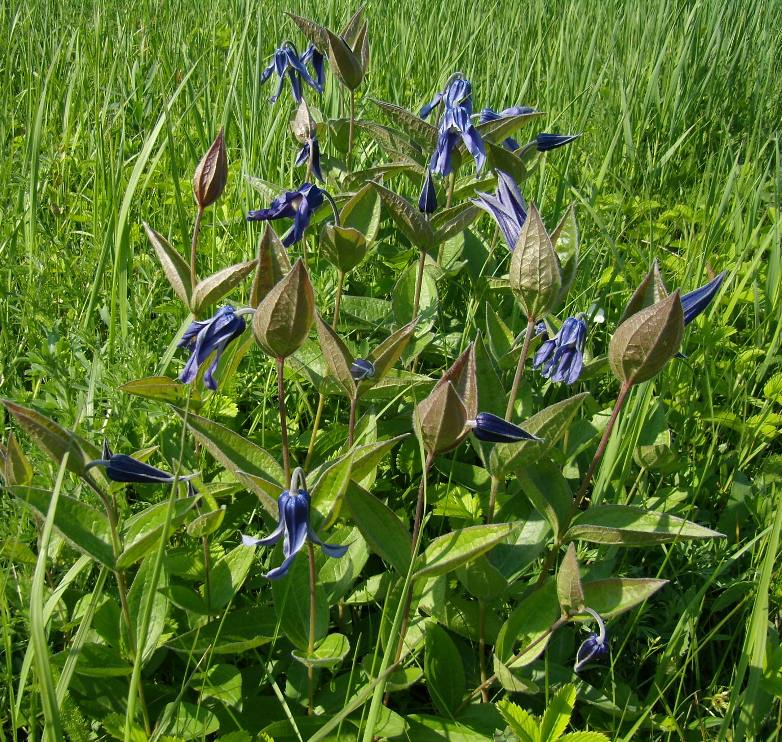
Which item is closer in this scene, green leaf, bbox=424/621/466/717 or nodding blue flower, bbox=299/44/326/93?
green leaf, bbox=424/621/466/717

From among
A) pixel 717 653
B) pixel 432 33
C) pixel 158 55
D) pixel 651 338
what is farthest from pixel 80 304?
pixel 432 33

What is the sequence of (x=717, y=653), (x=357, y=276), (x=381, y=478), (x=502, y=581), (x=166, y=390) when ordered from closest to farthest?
(x=502, y=581) < (x=166, y=390) < (x=717, y=653) < (x=381, y=478) < (x=357, y=276)

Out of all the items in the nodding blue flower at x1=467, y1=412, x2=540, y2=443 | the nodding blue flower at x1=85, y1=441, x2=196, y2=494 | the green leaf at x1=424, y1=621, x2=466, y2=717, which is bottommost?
the green leaf at x1=424, y1=621, x2=466, y2=717

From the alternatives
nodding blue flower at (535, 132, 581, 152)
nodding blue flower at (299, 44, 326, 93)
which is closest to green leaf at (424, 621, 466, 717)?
nodding blue flower at (535, 132, 581, 152)

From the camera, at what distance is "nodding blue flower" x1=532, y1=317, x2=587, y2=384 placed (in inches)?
59.1

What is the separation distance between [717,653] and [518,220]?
3.13 feet

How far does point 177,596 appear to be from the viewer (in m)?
1.29

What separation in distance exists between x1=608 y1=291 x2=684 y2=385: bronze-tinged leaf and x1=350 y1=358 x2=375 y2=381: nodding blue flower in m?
0.39

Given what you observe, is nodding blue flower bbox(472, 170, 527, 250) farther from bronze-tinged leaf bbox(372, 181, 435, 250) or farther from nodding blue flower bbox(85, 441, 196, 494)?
nodding blue flower bbox(85, 441, 196, 494)

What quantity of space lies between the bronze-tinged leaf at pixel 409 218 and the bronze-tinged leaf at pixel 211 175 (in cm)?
31

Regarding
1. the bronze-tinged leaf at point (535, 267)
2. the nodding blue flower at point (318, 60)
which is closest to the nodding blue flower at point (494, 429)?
the bronze-tinged leaf at point (535, 267)

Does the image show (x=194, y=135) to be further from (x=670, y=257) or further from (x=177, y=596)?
(x=177, y=596)

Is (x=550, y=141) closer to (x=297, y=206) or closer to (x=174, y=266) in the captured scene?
(x=297, y=206)

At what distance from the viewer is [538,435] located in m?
1.27
